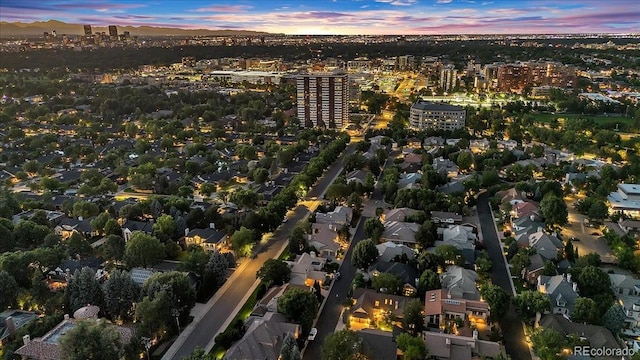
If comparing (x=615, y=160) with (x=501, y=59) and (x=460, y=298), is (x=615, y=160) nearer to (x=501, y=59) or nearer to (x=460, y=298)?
(x=460, y=298)

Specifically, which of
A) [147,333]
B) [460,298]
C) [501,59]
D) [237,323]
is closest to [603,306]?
[460,298]

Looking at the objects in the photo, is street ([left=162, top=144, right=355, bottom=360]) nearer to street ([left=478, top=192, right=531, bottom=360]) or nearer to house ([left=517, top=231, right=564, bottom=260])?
street ([left=478, top=192, right=531, bottom=360])

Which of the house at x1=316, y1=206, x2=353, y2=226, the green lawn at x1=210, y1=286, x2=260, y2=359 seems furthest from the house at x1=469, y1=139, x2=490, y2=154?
the green lawn at x1=210, y1=286, x2=260, y2=359

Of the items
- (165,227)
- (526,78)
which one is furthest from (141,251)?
(526,78)

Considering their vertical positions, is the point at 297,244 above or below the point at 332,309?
above

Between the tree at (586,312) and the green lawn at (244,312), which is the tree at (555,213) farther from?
the green lawn at (244,312)

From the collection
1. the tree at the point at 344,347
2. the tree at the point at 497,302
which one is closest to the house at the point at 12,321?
the tree at the point at 344,347

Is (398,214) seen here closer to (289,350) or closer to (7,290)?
(289,350)
